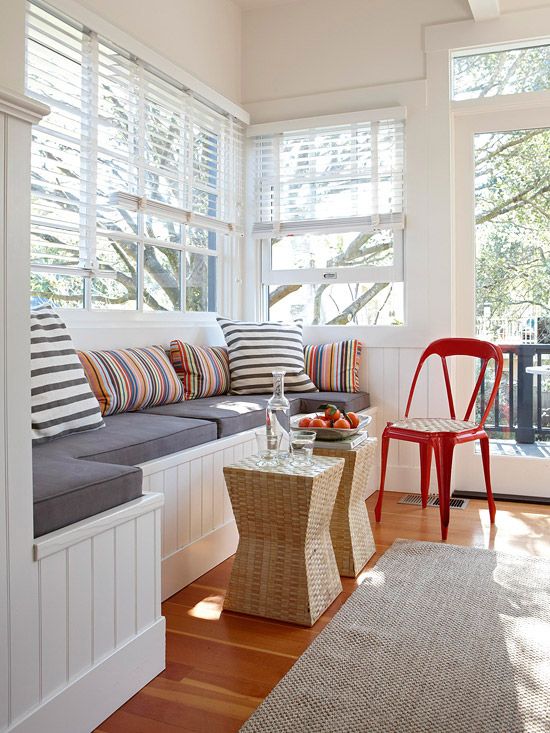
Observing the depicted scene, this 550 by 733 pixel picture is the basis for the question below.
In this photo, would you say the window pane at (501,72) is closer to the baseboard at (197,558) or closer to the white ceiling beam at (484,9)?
the white ceiling beam at (484,9)

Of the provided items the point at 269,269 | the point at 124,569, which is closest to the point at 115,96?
the point at 269,269

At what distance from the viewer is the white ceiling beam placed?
141 inches

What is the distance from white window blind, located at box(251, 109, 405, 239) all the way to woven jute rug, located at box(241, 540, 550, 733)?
2286 mm

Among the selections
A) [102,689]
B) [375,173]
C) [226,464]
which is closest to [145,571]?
[102,689]

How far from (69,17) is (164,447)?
1869 mm

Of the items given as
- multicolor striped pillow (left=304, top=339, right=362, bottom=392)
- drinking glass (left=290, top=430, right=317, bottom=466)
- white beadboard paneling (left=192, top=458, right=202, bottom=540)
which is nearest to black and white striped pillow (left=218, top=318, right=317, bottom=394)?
multicolor striped pillow (left=304, top=339, right=362, bottom=392)

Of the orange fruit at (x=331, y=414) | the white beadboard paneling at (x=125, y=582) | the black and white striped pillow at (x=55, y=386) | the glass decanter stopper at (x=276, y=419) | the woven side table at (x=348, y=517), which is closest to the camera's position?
the white beadboard paneling at (x=125, y=582)

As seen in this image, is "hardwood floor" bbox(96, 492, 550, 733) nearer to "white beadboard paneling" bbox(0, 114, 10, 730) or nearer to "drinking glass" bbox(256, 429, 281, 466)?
"white beadboard paneling" bbox(0, 114, 10, 730)

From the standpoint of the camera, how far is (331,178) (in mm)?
4199

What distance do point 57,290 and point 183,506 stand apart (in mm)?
1139

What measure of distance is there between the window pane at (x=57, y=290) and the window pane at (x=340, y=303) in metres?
1.66

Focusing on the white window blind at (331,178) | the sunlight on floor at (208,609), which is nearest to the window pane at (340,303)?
the white window blind at (331,178)

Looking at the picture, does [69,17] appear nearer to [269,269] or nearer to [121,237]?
[121,237]

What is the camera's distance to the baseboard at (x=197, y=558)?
7.83 feet
